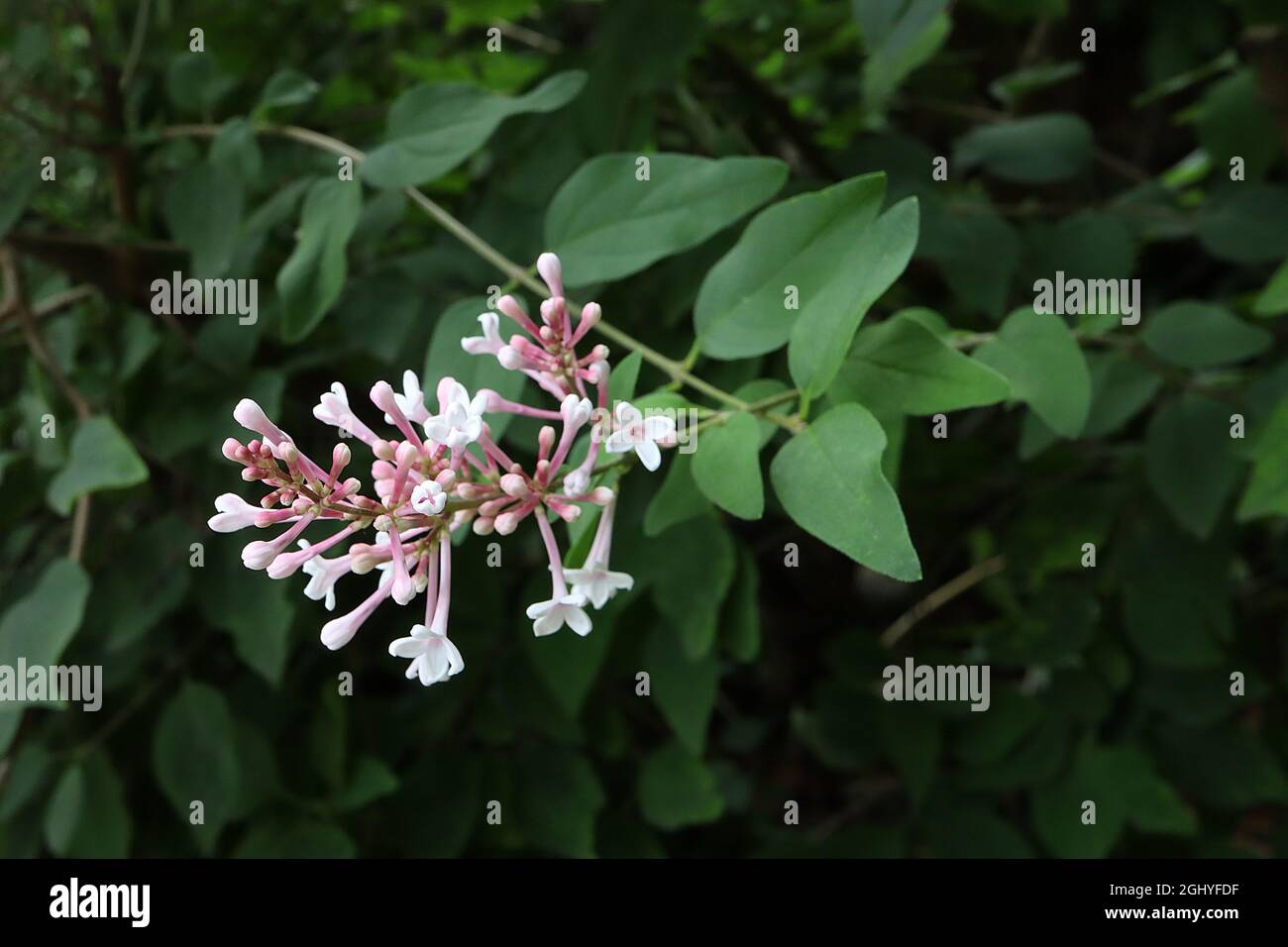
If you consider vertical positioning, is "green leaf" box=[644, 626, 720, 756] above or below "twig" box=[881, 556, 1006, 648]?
below

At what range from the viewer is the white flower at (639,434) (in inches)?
21.0

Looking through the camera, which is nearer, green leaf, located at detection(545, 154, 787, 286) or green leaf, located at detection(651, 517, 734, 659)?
green leaf, located at detection(545, 154, 787, 286)

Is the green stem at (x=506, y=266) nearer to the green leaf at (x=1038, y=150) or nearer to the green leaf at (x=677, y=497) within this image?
the green leaf at (x=677, y=497)

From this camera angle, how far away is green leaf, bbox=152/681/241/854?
1059mm

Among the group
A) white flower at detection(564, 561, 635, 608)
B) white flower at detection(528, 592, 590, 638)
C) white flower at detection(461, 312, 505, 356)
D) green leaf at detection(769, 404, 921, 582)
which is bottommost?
white flower at detection(528, 592, 590, 638)

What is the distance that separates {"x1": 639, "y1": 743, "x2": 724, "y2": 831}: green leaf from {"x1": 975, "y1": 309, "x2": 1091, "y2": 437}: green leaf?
1.89 ft

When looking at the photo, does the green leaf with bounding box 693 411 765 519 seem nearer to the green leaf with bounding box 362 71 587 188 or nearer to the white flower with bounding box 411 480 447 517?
the white flower with bounding box 411 480 447 517

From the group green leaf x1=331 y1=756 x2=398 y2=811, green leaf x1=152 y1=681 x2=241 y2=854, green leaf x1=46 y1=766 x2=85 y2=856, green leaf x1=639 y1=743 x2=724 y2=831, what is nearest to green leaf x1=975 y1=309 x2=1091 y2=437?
green leaf x1=639 y1=743 x2=724 y2=831

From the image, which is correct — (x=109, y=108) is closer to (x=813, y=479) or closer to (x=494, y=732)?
(x=494, y=732)

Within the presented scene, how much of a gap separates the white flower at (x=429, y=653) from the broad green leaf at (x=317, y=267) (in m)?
0.34

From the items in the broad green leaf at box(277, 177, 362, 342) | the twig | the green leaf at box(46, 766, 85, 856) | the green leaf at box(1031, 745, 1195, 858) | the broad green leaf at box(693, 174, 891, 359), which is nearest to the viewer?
the broad green leaf at box(693, 174, 891, 359)

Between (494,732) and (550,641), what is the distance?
0.18 metres

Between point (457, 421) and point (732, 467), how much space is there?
15 cm

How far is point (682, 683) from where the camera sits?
1.01 m
